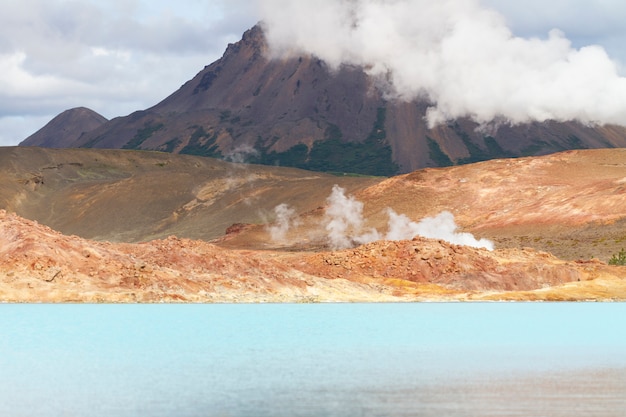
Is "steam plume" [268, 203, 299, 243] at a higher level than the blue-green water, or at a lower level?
higher

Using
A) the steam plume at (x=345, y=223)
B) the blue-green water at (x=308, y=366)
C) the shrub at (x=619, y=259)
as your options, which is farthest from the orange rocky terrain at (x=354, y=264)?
the blue-green water at (x=308, y=366)

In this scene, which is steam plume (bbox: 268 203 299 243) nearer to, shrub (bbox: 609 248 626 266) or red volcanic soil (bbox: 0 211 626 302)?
red volcanic soil (bbox: 0 211 626 302)

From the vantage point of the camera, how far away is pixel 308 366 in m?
35.4

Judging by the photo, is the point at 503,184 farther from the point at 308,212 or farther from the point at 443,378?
the point at 443,378

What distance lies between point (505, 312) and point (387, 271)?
113 ft

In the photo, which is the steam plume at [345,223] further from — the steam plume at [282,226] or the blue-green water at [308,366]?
the blue-green water at [308,366]

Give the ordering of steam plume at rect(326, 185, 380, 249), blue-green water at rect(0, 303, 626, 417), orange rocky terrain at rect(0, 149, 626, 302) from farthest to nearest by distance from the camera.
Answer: steam plume at rect(326, 185, 380, 249) → orange rocky terrain at rect(0, 149, 626, 302) → blue-green water at rect(0, 303, 626, 417)

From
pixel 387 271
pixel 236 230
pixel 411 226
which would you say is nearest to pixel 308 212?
pixel 236 230

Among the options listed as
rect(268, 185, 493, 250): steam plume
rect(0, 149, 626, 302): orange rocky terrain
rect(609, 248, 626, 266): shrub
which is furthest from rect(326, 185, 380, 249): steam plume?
rect(609, 248, 626, 266): shrub

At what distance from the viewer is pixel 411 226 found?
533ft

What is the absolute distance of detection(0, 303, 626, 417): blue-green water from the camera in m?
27.1

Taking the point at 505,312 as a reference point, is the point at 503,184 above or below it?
above

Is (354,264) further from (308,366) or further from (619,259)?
(308,366)

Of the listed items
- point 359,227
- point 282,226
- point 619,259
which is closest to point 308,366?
point 619,259
